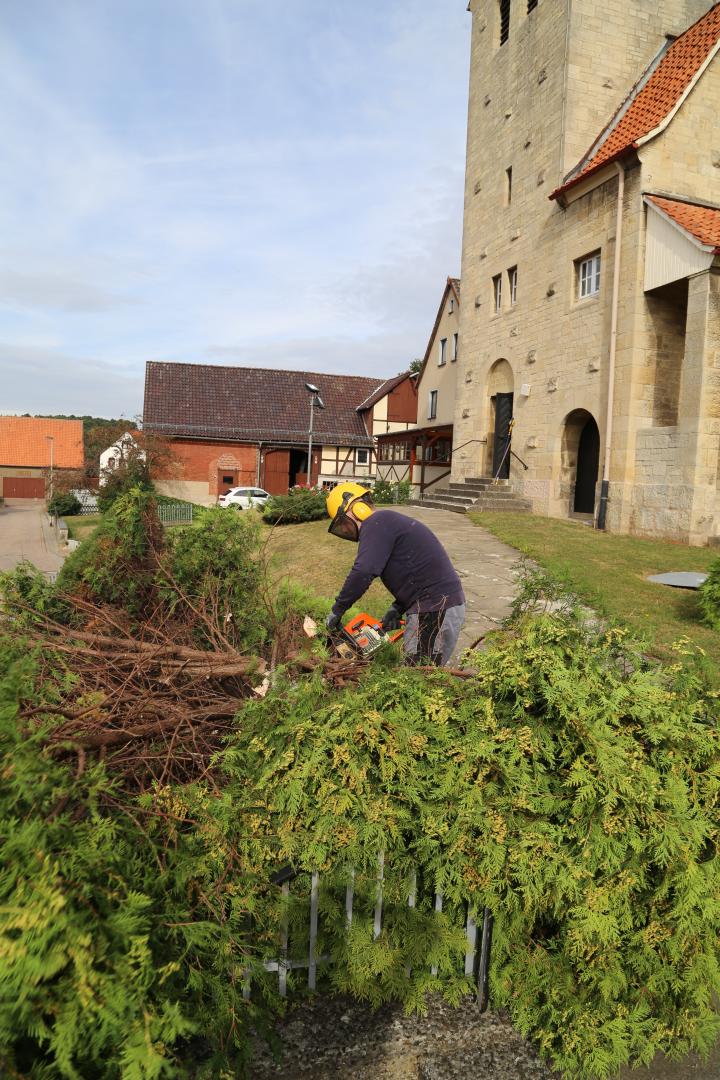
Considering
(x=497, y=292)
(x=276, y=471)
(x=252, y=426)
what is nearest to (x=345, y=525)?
(x=497, y=292)

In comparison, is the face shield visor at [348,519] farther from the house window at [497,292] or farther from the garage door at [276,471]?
the garage door at [276,471]

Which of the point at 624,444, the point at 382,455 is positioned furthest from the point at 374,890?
the point at 382,455

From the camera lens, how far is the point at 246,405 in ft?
133

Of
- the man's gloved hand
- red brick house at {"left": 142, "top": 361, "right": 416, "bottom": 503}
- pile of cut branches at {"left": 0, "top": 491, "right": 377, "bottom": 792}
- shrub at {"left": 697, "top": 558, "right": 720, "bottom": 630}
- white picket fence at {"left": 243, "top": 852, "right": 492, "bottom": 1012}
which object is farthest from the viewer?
red brick house at {"left": 142, "top": 361, "right": 416, "bottom": 503}

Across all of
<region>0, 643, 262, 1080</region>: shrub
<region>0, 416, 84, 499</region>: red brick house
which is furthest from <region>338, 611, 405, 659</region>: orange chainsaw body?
<region>0, 416, 84, 499</region>: red brick house

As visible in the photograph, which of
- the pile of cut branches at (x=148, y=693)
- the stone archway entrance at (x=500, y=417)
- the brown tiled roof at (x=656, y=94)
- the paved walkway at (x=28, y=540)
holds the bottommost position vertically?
the paved walkway at (x=28, y=540)

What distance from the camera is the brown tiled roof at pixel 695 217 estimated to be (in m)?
12.8

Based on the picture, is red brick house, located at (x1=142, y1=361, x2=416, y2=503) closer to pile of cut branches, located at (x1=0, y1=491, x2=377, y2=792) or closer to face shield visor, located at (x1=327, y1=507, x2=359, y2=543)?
pile of cut branches, located at (x1=0, y1=491, x2=377, y2=792)

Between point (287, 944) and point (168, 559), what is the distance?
285cm

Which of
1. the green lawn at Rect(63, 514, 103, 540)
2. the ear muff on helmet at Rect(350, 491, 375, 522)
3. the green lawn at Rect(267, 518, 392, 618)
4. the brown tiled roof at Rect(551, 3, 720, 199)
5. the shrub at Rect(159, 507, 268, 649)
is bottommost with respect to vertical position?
the green lawn at Rect(63, 514, 103, 540)

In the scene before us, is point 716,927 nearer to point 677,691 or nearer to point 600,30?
point 677,691

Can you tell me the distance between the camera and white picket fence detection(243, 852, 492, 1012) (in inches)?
100

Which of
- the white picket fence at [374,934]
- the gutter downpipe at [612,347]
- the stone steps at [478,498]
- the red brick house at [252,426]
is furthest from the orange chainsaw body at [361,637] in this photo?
the red brick house at [252,426]

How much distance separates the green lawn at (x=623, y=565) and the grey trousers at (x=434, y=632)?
2.82 feet
